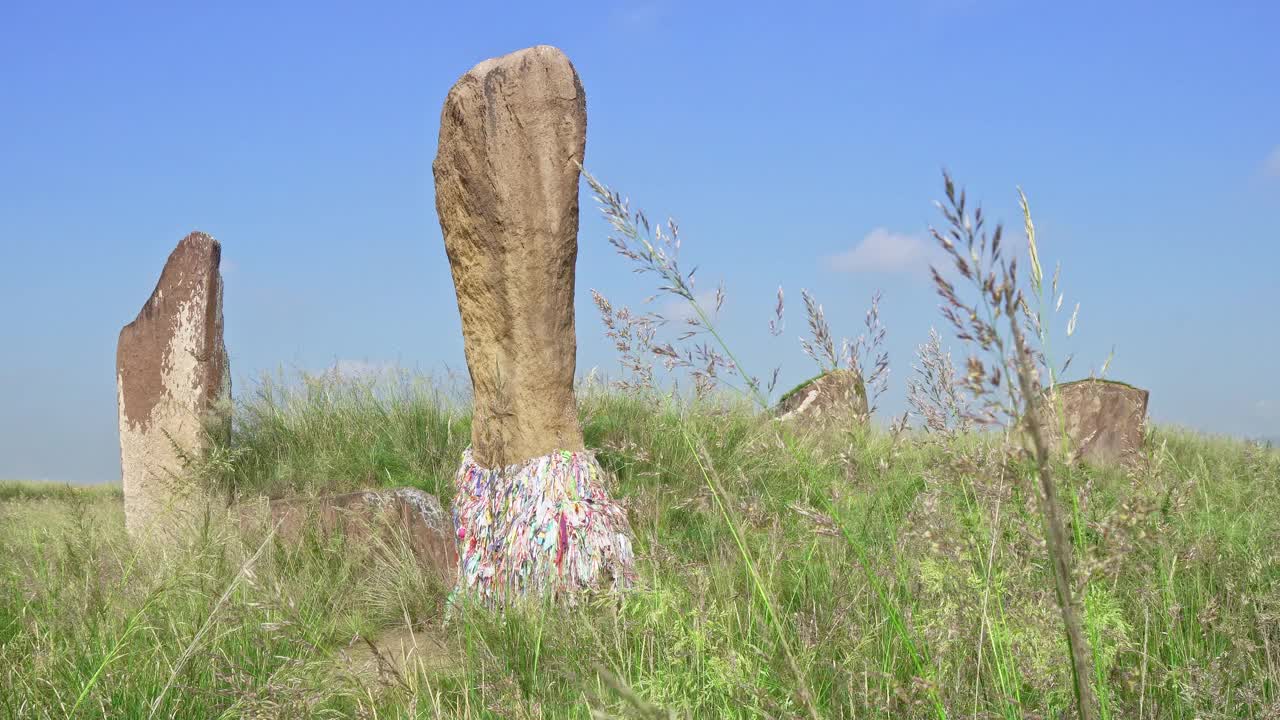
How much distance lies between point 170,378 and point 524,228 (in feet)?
12.6

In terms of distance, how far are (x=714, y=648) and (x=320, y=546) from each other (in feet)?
11.7

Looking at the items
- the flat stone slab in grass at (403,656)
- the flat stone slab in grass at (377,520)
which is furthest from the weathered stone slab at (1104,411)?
the flat stone slab in grass at (403,656)

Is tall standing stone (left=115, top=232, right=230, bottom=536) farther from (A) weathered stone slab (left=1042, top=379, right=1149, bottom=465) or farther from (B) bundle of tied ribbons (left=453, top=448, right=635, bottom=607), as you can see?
(A) weathered stone slab (left=1042, top=379, right=1149, bottom=465)

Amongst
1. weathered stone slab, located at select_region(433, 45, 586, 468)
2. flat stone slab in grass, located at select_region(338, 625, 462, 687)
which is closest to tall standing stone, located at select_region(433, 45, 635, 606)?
weathered stone slab, located at select_region(433, 45, 586, 468)

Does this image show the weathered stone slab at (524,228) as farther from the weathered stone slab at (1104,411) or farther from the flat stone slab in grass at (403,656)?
the weathered stone slab at (1104,411)

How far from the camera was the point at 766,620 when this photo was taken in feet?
10.6

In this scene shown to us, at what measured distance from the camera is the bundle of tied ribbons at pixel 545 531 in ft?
14.5

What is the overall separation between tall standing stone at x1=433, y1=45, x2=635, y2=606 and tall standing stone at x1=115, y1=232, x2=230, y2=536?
3.16 m

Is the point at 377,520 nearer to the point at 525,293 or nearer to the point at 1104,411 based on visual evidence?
the point at 525,293

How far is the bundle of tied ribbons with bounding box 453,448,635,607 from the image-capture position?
4430 millimetres

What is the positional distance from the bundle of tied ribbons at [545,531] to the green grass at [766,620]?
0.84 ft

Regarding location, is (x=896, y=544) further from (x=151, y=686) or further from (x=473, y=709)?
(x=151, y=686)

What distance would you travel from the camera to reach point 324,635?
405 cm

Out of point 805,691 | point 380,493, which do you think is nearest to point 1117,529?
point 805,691
